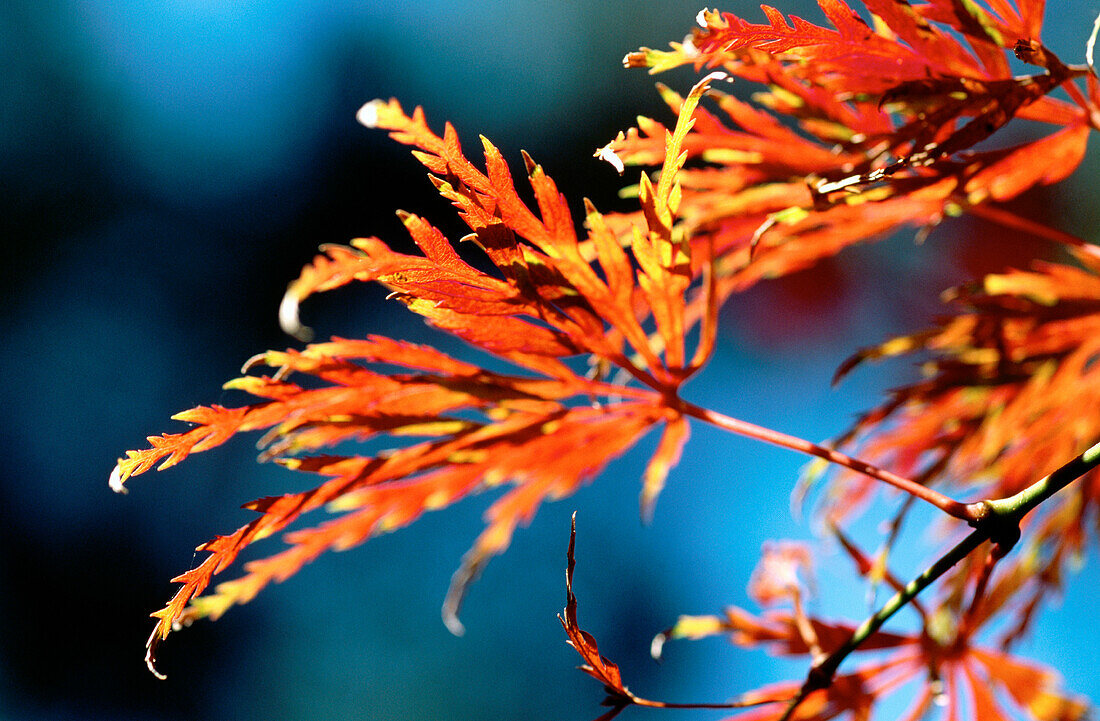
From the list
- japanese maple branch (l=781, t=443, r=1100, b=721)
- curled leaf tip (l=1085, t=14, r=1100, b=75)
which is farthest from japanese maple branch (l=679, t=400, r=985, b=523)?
curled leaf tip (l=1085, t=14, r=1100, b=75)

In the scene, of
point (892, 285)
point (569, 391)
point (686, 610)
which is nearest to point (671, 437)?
point (569, 391)

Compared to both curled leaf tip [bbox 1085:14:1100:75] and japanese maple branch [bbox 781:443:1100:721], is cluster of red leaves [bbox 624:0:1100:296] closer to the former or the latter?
curled leaf tip [bbox 1085:14:1100:75]

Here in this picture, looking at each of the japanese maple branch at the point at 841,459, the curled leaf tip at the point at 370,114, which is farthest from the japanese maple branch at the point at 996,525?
the curled leaf tip at the point at 370,114

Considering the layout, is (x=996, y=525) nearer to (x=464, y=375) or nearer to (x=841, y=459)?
(x=841, y=459)

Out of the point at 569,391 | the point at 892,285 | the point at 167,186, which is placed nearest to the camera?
the point at 569,391

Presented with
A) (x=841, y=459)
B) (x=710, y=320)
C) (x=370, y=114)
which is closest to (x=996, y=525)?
(x=841, y=459)

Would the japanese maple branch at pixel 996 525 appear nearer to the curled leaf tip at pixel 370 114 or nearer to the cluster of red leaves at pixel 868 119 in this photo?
the cluster of red leaves at pixel 868 119

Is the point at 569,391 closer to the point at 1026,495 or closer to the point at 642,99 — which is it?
the point at 1026,495
